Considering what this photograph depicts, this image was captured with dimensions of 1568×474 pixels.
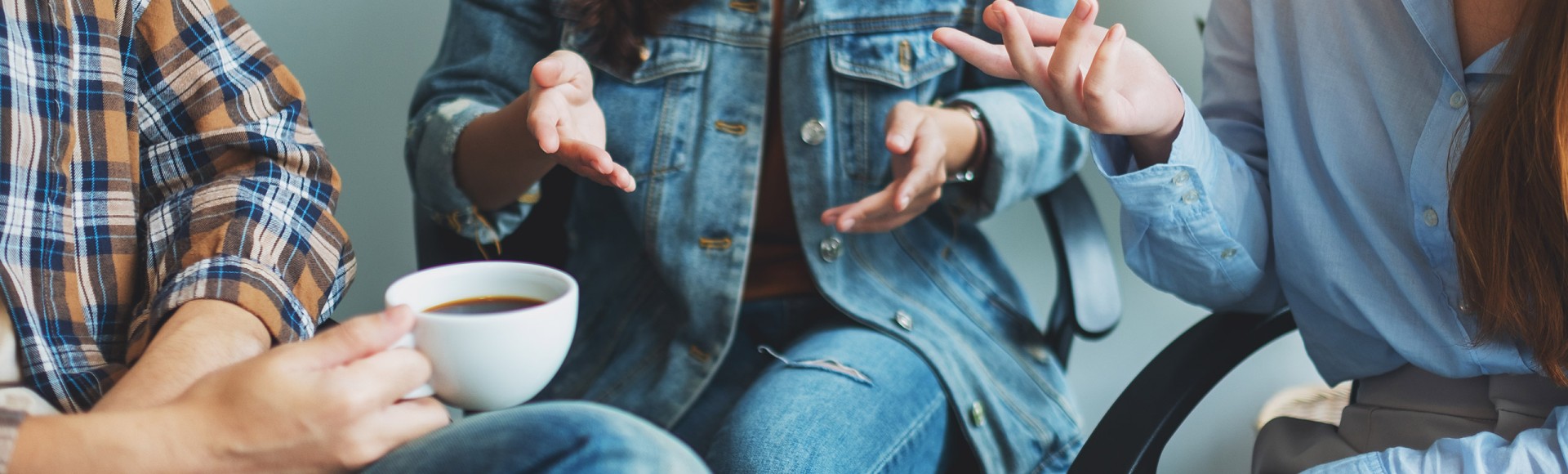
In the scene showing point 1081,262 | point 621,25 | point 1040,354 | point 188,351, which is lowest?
point 1040,354

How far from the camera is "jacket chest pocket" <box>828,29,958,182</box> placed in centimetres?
105

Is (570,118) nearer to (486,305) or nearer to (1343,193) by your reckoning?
(486,305)

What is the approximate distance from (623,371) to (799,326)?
0.18 meters

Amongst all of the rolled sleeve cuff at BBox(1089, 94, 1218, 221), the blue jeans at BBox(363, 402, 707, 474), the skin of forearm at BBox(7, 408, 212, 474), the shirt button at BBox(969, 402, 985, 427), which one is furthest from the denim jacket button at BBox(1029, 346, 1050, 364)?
the skin of forearm at BBox(7, 408, 212, 474)

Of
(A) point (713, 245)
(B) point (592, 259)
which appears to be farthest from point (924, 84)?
(B) point (592, 259)

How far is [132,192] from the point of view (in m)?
0.76

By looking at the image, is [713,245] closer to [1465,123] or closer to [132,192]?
[132,192]

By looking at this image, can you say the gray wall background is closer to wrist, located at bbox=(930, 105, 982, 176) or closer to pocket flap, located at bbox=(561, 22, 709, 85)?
pocket flap, located at bbox=(561, 22, 709, 85)

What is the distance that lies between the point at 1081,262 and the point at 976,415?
0.64 ft

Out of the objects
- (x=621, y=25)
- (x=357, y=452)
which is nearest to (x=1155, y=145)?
(x=621, y=25)

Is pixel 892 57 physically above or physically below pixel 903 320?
above

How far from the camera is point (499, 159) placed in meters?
0.98

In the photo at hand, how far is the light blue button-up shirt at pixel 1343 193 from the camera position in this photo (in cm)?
79

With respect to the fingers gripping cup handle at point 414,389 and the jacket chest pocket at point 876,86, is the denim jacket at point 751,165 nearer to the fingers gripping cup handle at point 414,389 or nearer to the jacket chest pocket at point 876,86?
the jacket chest pocket at point 876,86
